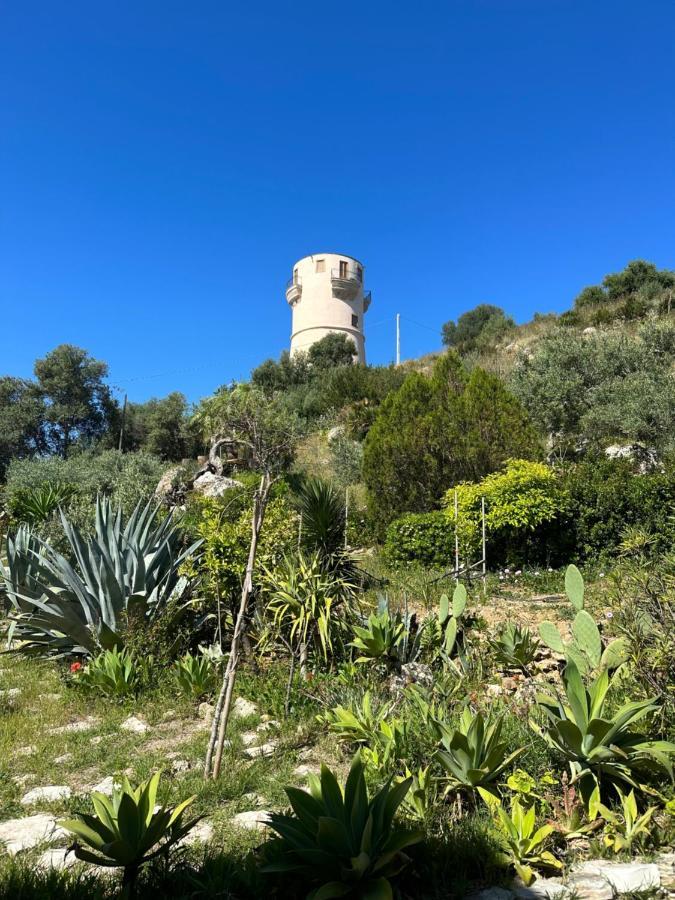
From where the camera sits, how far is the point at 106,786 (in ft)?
11.1

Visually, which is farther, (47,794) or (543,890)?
(47,794)

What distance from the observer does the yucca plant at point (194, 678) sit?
4.80 meters

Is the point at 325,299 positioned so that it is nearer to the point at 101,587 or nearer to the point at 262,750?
Result: the point at 101,587

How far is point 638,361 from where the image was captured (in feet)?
54.4

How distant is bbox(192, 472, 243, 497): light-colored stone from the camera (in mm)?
14844

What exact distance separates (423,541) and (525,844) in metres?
6.85

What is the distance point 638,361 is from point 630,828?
54.4 feet

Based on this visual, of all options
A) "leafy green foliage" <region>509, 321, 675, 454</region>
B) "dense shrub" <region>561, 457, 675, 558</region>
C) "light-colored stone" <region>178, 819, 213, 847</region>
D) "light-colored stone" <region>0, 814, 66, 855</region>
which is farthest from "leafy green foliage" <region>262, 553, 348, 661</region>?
"leafy green foliage" <region>509, 321, 675, 454</region>

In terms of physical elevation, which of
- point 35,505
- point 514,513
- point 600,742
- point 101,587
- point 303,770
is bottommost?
point 303,770

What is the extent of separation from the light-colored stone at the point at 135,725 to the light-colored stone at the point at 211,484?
1021 cm

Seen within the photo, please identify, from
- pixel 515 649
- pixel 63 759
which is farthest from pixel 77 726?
pixel 515 649

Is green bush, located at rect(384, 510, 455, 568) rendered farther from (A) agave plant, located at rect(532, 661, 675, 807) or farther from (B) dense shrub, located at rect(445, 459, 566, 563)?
(A) agave plant, located at rect(532, 661, 675, 807)

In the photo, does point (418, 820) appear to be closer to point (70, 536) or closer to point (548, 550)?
point (70, 536)

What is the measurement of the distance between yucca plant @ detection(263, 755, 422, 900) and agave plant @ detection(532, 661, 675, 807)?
979 millimetres
